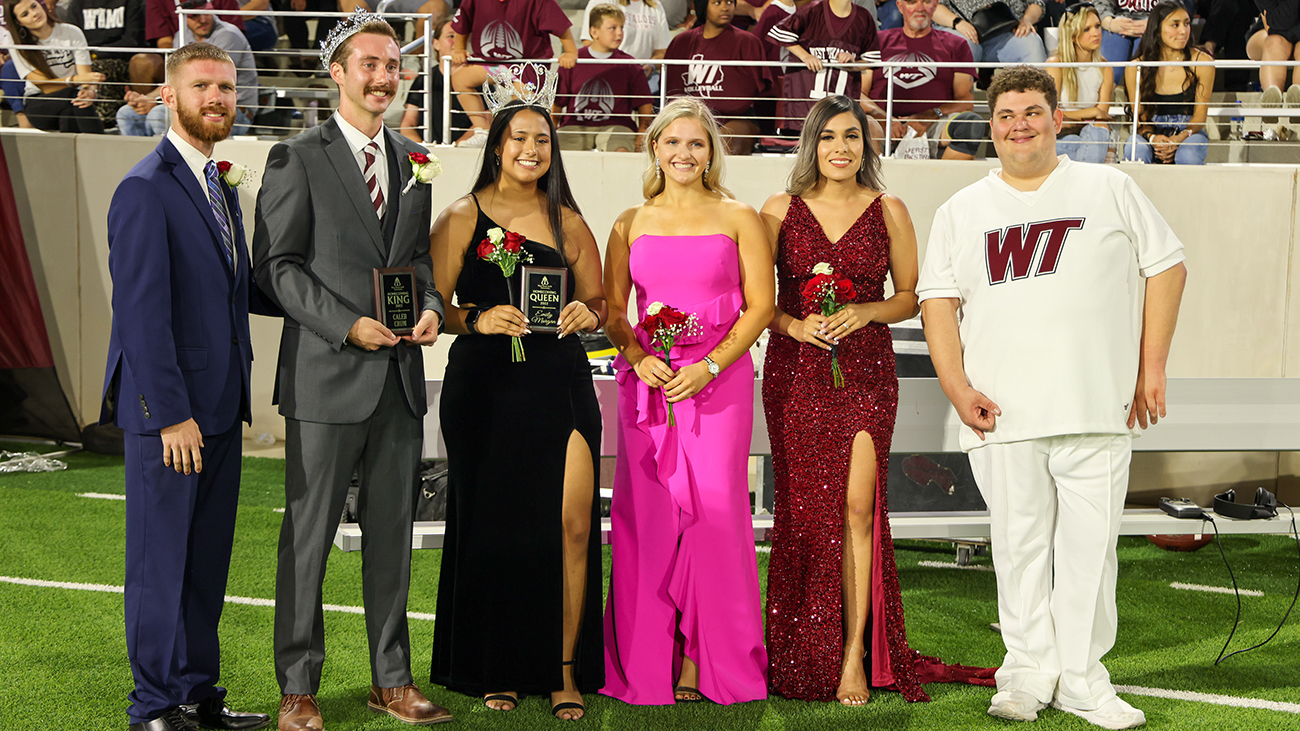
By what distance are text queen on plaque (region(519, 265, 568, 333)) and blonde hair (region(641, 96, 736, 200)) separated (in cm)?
55

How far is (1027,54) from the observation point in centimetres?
1002

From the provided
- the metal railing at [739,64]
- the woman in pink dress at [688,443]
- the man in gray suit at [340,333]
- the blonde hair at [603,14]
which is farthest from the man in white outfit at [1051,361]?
the blonde hair at [603,14]

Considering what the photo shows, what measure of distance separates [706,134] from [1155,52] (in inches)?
249

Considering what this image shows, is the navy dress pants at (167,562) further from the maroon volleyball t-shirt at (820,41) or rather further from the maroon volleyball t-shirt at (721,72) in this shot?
the maroon volleyball t-shirt at (820,41)

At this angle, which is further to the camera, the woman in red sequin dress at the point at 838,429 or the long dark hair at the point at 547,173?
the woman in red sequin dress at the point at 838,429

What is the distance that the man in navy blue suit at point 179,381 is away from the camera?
337 cm

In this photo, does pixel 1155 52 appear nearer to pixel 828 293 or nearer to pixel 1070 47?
pixel 1070 47

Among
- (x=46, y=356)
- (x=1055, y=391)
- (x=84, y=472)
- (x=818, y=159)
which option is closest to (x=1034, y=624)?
(x=1055, y=391)

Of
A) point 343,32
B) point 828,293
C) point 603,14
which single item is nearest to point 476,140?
point 603,14

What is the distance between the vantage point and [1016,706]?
390cm

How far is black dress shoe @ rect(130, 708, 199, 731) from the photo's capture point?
3506 millimetres

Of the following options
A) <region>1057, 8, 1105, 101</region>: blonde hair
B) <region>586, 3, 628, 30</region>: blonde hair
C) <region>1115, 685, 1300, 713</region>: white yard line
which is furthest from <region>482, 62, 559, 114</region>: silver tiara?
<region>1057, 8, 1105, 101</region>: blonde hair

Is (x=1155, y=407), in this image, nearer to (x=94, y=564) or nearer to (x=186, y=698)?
(x=186, y=698)

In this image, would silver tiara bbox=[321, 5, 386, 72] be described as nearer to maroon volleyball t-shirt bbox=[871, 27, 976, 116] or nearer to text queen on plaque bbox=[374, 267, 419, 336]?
text queen on plaque bbox=[374, 267, 419, 336]
